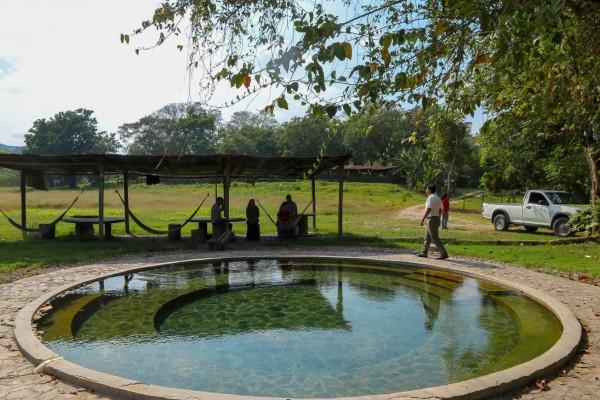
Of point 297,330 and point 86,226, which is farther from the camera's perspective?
point 86,226

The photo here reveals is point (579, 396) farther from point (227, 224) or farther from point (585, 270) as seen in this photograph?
point (227, 224)

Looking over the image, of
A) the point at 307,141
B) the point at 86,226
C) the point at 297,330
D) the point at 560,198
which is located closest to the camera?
the point at 297,330

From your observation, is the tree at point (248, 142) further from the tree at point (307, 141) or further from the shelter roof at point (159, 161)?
the shelter roof at point (159, 161)

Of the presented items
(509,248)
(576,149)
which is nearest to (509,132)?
(576,149)

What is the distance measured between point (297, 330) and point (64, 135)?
207 ft

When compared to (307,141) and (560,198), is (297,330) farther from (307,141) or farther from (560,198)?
(307,141)

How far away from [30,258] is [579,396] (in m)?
9.49

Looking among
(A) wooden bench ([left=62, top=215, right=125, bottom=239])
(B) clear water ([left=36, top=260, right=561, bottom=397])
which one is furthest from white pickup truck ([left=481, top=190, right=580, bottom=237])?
(A) wooden bench ([left=62, top=215, right=125, bottom=239])

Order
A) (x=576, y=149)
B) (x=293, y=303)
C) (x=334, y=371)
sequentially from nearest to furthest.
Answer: (x=334, y=371) < (x=293, y=303) < (x=576, y=149)

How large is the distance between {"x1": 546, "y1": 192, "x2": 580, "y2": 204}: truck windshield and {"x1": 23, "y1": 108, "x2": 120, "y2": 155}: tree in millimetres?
56468

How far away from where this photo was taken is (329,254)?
1020cm

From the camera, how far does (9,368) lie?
396 cm

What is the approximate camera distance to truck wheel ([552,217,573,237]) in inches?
582

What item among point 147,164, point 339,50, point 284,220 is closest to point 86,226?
point 147,164
